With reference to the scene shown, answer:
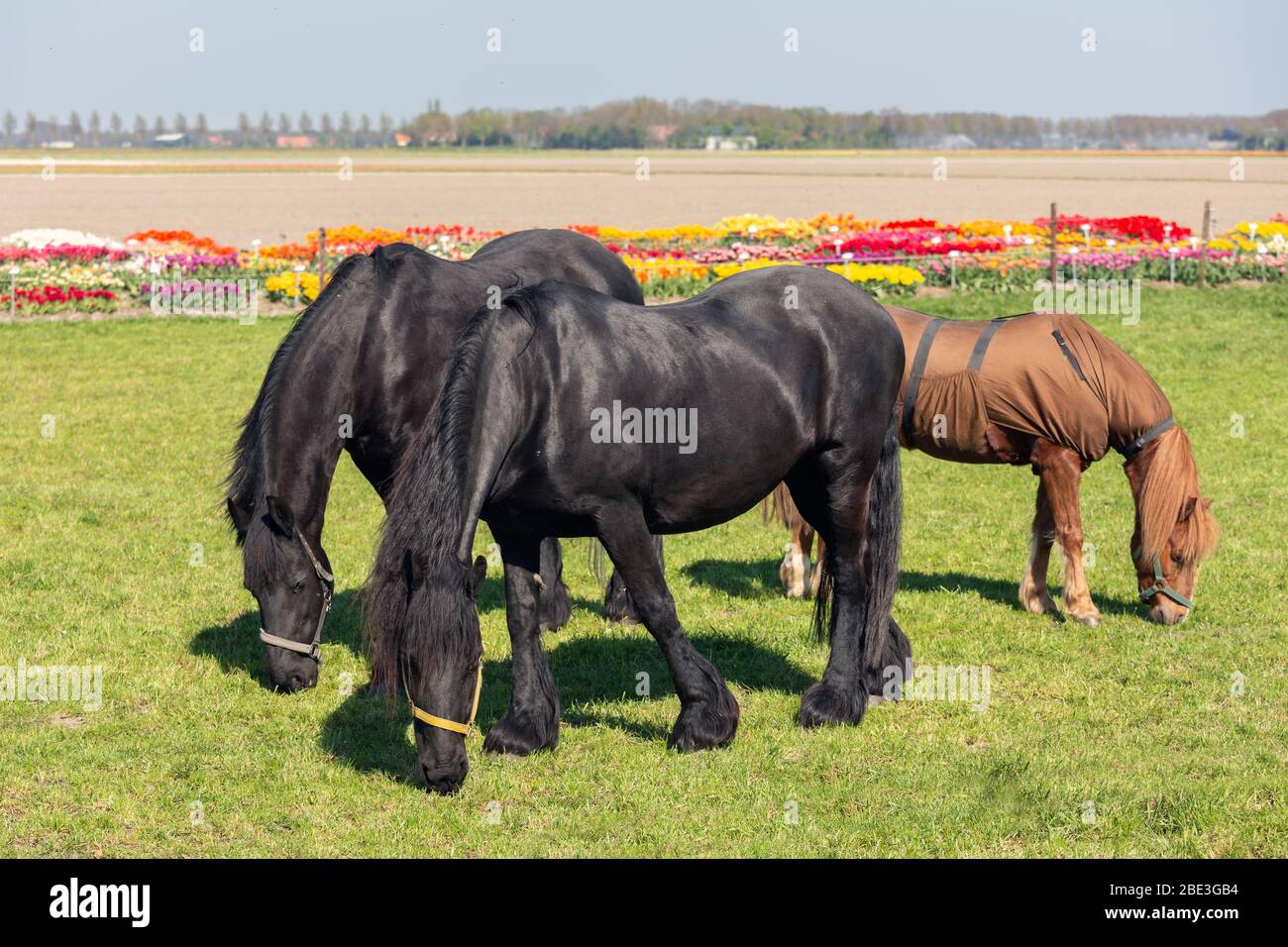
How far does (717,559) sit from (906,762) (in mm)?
4362

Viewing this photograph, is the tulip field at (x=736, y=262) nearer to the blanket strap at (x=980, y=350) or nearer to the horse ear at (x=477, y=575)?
the blanket strap at (x=980, y=350)

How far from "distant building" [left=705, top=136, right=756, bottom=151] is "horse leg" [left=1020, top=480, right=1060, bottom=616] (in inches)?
5783

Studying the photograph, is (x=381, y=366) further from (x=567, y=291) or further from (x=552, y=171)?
(x=552, y=171)

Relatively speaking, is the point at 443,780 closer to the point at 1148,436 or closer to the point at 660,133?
the point at 1148,436

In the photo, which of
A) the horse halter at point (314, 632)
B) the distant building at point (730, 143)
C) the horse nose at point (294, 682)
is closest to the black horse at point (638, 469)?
the horse halter at point (314, 632)

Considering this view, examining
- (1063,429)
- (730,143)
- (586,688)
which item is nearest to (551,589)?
(586,688)

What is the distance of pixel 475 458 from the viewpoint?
19.7 feet

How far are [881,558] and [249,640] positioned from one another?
4228 millimetres

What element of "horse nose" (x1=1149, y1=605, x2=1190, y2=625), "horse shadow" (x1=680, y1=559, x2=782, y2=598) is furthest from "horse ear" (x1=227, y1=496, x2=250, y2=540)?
"horse nose" (x1=1149, y1=605, x2=1190, y2=625)

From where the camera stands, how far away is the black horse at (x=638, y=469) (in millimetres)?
5824

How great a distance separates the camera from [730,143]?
15800cm

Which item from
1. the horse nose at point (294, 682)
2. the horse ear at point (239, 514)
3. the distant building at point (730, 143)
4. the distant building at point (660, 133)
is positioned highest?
the distant building at point (660, 133)

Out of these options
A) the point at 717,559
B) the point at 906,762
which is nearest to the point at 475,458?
the point at 906,762

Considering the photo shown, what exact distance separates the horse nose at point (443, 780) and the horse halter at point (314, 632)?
185 centimetres
